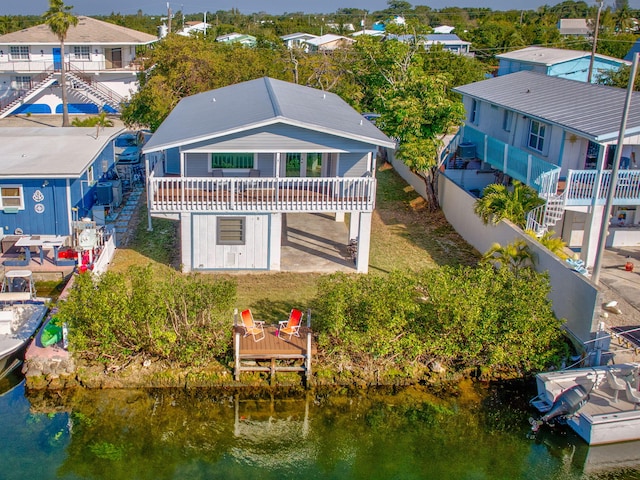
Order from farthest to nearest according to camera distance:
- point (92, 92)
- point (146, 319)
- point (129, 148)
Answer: point (92, 92) → point (129, 148) → point (146, 319)

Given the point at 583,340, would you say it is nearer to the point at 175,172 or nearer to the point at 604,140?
the point at 604,140

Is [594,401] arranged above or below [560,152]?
below

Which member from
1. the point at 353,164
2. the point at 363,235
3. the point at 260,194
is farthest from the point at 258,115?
the point at 363,235

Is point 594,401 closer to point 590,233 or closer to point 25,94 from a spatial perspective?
point 590,233

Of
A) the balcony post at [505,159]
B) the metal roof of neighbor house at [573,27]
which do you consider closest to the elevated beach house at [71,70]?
the balcony post at [505,159]

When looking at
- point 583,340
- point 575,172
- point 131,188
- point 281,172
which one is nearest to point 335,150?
point 281,172

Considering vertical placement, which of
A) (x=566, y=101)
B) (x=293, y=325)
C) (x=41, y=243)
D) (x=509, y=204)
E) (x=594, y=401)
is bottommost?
(x=594, y=401)

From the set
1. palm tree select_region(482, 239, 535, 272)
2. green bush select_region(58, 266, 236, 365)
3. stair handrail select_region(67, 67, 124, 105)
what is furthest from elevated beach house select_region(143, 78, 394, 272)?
stair handrail select_region(67, 67, 124, 105)
